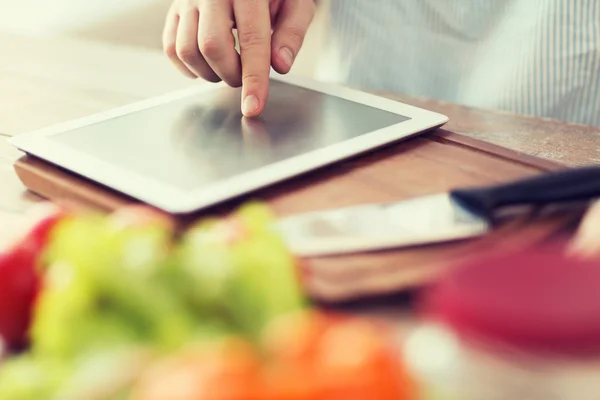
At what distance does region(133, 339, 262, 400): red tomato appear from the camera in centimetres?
23

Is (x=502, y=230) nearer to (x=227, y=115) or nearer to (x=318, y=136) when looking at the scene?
(x=318, y=136)

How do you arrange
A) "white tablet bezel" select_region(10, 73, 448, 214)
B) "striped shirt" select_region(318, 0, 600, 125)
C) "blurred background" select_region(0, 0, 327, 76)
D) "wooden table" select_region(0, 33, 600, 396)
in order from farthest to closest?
"blurred background" select_region(0, 0, 327, 76)
"striped shirt" select_region(318, 0, 600, 125)
"wooden table" select_region(0, 33, 600, 396)
"white tablet bezel" select_region(10, 73, 448, 214)

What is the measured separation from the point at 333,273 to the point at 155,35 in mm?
1246

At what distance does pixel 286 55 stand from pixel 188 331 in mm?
532

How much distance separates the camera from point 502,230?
45 centimetres

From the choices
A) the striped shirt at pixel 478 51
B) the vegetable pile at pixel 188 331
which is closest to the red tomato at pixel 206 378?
the vegetable pile at pixel 188 331

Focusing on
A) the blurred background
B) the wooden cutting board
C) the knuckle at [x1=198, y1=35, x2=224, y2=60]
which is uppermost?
the knuckle at [x1=198, y1=35, x2=224, y2=60]

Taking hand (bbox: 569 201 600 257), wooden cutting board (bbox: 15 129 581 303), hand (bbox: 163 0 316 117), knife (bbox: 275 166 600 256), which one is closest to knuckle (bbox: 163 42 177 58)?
hand (bbox: 163 0 316 117)

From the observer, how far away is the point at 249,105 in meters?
0.67

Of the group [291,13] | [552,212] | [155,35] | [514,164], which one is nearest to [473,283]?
[552,212]

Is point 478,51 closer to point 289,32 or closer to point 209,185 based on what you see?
point 289,32

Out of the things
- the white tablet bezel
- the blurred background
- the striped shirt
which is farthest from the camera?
the blurred background

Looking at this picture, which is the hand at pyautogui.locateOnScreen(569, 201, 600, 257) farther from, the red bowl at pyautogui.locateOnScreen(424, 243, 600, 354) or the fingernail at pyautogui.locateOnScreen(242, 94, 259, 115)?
the fingernail at pyautogui.locateOnScreen(242, 94, 259, 115)

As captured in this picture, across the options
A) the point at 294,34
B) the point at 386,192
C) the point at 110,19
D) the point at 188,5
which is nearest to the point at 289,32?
the point at 294,34
